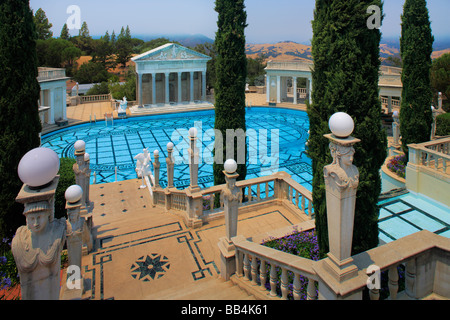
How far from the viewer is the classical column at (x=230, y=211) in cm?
548

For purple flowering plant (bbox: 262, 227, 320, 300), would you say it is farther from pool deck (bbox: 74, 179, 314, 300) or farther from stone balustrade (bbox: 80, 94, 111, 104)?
stone balustrade (bbox: 80, 94, 111, 104)

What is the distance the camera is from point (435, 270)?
14.0 feet

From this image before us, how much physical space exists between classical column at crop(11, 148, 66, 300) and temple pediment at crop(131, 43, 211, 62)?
27.9 metres

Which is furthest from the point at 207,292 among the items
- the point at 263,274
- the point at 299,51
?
the point at 299,51

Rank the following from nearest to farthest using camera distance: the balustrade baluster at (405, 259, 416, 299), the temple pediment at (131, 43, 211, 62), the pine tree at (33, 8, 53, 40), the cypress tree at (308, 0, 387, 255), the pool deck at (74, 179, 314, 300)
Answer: the balustrade baluster at (405, 259, 416, 299) < the cypress tree at (308, 0, 387, 255) < the pool deck at (74, 179, 314, 300) < the temple pediment at (131, 43, 211, 62) < the pine tree at (33, 8, 53, 40)

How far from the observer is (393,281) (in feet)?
13.4

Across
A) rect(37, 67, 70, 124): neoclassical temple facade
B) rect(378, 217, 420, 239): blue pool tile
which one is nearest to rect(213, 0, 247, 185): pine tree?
rect(378, 217, 420, 239): blue pool tile

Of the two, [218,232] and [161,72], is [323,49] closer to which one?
[218,232]

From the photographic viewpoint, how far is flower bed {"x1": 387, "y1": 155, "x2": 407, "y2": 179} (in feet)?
36.8

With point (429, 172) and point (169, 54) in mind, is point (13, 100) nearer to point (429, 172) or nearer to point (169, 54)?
point (429, 172)

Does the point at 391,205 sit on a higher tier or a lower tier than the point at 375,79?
lower

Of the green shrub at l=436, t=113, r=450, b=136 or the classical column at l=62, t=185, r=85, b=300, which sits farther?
the green shrub at l=436, t=113, r=450, b=136

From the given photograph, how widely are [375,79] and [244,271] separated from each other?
372 centimetres
